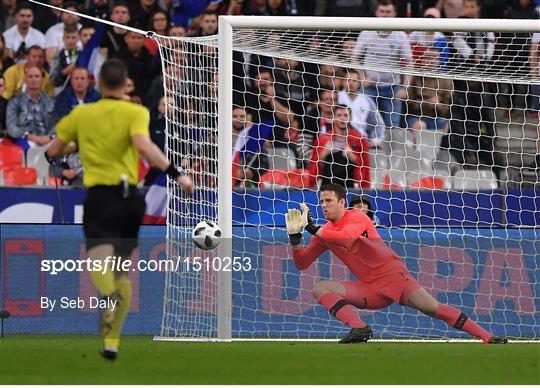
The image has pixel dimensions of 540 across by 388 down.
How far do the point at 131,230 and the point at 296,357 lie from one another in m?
1.61

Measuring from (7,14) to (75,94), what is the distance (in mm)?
2085

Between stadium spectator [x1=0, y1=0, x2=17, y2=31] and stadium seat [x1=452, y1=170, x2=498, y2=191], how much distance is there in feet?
21.0

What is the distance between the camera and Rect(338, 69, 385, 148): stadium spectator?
49.9 ft

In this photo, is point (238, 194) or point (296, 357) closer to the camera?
point (296, 357)

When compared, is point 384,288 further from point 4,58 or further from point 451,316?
point 4,58

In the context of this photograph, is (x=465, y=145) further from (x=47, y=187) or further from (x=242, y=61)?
(x=47, y=187)

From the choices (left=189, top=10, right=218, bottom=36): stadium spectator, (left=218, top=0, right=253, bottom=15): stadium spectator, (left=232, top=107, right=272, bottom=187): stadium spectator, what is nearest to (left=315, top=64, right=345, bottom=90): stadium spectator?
(left=232, top=107, right=272, bottom=187): stadium spectator

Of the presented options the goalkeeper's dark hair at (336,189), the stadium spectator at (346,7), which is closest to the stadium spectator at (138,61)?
the stadium spectator at (346,7)

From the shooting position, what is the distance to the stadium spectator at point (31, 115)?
51.5 feet

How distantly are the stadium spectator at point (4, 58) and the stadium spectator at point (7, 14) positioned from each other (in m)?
0.47

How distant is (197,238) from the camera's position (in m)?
11.0

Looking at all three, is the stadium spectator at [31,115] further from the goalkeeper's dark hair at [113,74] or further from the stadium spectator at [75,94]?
the goalkeeper's dark hair at [113,74]

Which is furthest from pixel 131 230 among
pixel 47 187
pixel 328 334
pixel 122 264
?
pixel 47 187

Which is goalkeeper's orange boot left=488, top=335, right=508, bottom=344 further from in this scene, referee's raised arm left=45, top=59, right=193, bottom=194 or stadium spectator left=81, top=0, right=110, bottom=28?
stadium spectator left=81, top=0, right=110, bottom=28
